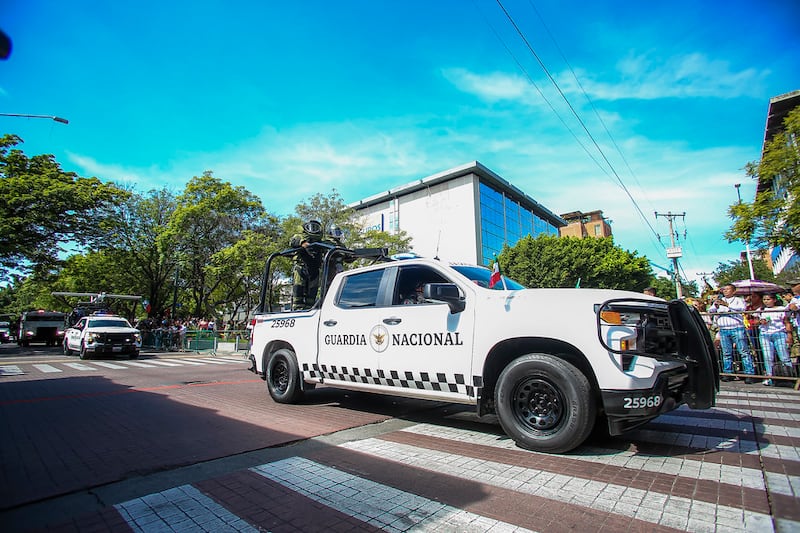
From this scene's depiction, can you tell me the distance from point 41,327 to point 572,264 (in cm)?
4074

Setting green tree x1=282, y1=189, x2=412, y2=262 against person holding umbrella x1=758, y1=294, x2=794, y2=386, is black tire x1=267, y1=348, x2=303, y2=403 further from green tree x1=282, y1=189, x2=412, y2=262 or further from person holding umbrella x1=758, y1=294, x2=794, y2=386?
green tree x1=282, y1=189, x2=412, y2=262

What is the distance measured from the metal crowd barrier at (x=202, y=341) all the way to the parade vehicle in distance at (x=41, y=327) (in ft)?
30.9

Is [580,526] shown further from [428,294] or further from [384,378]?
[384,378]

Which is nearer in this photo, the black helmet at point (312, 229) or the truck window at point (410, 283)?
the truck window at point (410, 283)

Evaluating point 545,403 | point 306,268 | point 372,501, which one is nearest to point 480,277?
point 545,403

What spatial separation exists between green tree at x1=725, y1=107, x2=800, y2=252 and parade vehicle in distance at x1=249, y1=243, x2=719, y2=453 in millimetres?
11952

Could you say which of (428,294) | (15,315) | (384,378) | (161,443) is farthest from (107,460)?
(15,315)

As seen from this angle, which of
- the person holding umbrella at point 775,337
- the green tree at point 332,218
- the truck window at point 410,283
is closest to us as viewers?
the truck window at point 410,283

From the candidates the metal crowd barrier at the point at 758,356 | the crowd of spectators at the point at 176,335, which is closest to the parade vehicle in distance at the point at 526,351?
the metal crowd barrier at the point at 758,356

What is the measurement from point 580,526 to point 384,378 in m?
2.79

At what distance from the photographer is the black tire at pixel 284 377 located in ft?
20.5

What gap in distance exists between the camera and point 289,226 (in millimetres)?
27188

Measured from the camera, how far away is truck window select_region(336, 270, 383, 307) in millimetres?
5398

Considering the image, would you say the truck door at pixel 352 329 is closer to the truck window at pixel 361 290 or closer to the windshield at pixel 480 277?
the truck window at pixel 361 290
